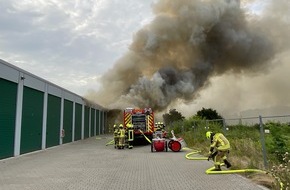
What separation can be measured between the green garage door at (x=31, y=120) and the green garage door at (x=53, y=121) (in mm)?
1454

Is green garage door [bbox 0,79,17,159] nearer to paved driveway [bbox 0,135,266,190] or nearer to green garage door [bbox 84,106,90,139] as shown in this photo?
paved driveway [bbox 0,135,266,190]

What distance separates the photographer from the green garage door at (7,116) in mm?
13852

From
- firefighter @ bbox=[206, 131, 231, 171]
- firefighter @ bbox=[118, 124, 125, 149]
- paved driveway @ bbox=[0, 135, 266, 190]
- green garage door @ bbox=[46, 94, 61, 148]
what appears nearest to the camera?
paved driveway @ bbox=[0, 135, 266, 190]

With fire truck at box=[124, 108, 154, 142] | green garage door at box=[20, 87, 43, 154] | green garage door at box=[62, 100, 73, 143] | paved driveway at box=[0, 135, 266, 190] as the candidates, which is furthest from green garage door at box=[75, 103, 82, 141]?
paved driveway at box=[0, 135, 266, 190]

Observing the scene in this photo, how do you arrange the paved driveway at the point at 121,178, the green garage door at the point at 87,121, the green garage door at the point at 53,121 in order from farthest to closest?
the green garage door at the point at 87,121 → the green garage door at the point at 53,121 → the paved driveway at the point at 121,178

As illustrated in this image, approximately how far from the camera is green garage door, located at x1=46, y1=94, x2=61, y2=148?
66.6 feet

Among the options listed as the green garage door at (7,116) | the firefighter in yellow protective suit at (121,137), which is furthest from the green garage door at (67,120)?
the green garage door at (7,116)

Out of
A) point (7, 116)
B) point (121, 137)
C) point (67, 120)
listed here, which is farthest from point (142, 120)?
point (7, 116)

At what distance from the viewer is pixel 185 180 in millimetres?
8078

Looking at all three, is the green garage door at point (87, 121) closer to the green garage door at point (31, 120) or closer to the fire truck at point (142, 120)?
the fire truck at point (142, 120)

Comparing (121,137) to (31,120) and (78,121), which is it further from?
(78,121)

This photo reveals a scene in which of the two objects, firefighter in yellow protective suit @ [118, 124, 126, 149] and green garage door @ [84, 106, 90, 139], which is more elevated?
green garage door @ [84, 106, 90, 139]

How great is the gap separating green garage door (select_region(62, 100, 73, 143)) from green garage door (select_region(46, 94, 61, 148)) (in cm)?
164

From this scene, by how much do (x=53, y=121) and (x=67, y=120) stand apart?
12.5 ft
